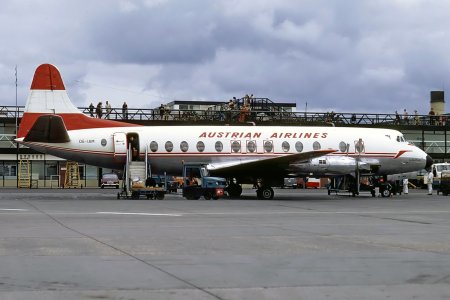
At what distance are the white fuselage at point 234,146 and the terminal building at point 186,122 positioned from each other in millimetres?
19418

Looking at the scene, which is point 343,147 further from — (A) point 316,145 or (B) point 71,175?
(B) point 71,175

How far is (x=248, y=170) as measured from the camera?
3581cm

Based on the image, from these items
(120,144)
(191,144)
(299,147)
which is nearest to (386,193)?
(299,147)

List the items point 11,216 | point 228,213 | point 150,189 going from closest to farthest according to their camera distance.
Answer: point 11,216, point 228,213, point 150,189

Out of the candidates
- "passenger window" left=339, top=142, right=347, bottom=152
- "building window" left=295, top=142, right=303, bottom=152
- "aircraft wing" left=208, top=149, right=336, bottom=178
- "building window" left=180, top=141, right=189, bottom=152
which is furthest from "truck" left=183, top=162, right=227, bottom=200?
"passenger window" left=339, top=142, right=347, bottom=152

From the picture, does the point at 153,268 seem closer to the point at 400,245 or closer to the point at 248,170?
the point at 400,245

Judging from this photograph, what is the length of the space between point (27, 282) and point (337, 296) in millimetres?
4091

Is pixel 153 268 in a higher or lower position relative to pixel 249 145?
lower

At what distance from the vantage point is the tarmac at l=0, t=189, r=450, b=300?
27.7ft

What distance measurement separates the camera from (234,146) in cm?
3650

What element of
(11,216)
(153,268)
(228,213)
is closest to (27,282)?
(153,268)

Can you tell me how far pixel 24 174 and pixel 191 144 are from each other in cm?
3250

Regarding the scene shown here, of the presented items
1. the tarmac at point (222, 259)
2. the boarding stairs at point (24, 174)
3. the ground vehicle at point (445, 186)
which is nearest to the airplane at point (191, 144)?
the ground vehicle at point (445, 186)

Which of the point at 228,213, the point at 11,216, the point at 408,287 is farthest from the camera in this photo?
the point at 228,213
